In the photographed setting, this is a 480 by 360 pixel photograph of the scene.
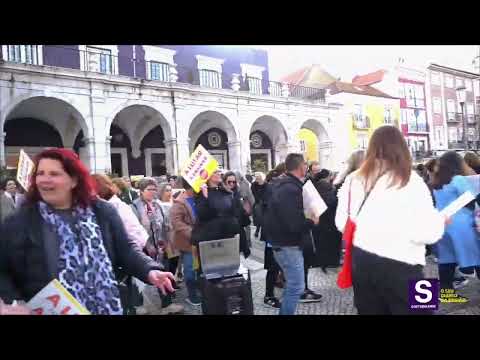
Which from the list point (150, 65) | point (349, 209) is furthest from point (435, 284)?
point (150, 65)

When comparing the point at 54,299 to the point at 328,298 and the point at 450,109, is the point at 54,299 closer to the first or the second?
the point at 328,298

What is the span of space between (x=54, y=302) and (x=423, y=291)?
1.93 m

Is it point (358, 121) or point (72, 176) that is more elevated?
point (358, 121)

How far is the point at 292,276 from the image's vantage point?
10.2ft

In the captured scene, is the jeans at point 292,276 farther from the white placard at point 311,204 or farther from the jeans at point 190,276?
the jeans at point 190,276

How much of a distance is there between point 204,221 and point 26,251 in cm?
212

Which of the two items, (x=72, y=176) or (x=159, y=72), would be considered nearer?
(x=72, y=176)

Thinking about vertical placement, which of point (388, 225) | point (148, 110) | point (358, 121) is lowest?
point (388, 225)

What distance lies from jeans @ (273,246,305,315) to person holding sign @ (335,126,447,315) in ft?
3.59

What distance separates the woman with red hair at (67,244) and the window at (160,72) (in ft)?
30.4

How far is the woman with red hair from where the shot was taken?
1.64 meters

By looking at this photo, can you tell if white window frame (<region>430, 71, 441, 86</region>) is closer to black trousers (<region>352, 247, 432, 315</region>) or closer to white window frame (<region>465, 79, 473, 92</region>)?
white window frame (<region>465, 79, 473, 92</region>)

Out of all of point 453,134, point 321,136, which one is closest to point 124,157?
point 321,136
